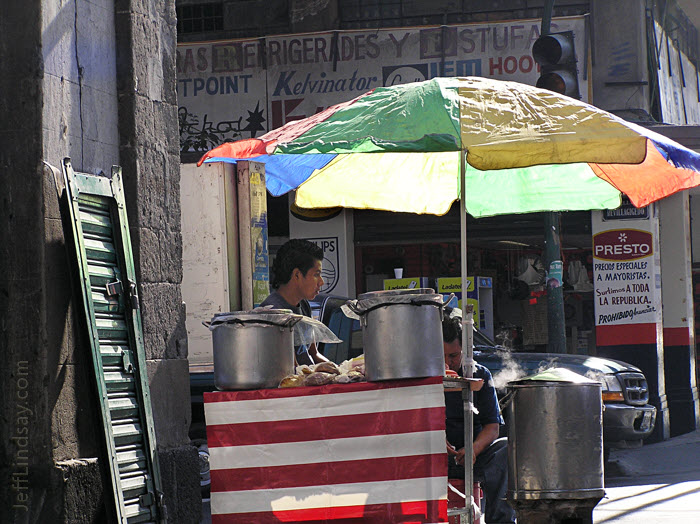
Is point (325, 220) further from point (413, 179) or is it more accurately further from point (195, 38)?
point (413, 179)

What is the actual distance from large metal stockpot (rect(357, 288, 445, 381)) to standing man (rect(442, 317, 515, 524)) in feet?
4.28

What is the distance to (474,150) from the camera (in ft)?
17.7

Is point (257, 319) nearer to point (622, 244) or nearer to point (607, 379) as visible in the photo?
point (607, 379)

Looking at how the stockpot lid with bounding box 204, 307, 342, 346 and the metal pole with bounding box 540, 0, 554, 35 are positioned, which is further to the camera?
the metal pole with bounding box 540, 0, 554, 35

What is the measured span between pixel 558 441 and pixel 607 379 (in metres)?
6.13

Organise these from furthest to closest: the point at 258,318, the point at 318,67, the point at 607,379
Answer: the point at 318,67
the point at 607,379
the point at 258,318

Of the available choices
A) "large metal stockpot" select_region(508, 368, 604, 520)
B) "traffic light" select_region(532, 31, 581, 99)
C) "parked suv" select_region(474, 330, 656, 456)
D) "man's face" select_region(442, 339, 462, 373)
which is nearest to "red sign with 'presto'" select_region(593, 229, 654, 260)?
"traffic light" select_region(532, 31, 581, 99)

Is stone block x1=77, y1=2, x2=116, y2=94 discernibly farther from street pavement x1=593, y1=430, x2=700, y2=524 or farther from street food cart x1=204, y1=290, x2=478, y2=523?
street pavement x1=593, y1=430, x2=700, y2=524

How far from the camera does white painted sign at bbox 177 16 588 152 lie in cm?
1664

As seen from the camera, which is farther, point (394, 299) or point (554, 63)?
point (554, 63)

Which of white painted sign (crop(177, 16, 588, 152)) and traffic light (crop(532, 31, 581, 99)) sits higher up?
white painted sign (crop(177, 16, 588, 152))

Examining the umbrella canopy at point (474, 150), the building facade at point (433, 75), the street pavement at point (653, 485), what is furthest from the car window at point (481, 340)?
the building facade at point (433, 75)

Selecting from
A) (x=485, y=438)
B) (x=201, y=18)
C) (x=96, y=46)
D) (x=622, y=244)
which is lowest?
(x=485, y=438)

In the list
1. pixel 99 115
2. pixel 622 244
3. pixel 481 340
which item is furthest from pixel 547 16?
pixel 99 115
